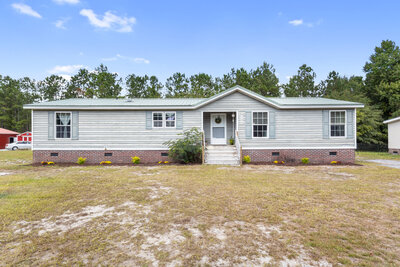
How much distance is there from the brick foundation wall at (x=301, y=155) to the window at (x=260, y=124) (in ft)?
→ 3.43

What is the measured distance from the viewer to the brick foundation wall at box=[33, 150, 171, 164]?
1170 centimetres

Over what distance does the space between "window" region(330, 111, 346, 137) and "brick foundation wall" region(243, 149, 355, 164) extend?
3.34ft

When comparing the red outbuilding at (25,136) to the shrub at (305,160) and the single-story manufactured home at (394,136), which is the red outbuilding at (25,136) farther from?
the single-story manufactured home at (394,136)

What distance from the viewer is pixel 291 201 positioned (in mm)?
4852

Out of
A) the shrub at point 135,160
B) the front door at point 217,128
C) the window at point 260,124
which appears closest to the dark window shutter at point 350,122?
the window at point 260,124

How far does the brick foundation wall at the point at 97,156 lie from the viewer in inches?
460

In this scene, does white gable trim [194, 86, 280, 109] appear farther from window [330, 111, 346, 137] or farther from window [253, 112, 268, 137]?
window [330, 111, 346, 137]

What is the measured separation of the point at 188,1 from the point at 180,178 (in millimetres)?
14280

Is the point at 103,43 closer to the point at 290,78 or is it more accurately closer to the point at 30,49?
the point at 30,49

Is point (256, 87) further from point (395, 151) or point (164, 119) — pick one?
point (164, 119)

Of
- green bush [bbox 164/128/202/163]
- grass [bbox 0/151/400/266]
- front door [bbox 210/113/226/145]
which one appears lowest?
grass [bbox 0/151/400/266]

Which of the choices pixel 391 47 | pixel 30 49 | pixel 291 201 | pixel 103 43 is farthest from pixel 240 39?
pixel 391 47

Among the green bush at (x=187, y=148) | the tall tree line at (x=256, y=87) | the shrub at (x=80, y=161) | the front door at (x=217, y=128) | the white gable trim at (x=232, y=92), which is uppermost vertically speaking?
the tall tree line at (x=256, y=87)

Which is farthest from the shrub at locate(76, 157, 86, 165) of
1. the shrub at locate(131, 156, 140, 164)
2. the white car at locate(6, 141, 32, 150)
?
the white car at locate(6, 141, 32, 150)
